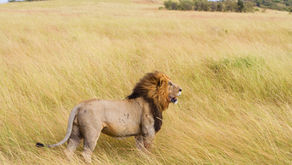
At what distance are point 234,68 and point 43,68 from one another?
3.04 metres

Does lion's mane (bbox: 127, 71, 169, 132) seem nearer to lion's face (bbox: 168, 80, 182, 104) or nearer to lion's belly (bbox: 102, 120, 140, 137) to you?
lion's face (bbox: 168, 80, 182, 104)

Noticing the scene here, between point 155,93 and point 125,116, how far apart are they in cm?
37

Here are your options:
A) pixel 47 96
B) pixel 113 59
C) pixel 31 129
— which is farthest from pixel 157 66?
pixel 31 129

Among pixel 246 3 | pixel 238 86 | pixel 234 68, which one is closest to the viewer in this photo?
pixel 238 86

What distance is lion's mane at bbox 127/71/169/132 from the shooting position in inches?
109

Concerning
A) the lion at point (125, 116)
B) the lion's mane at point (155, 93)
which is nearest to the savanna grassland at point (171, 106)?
the lion at point (125, 116)

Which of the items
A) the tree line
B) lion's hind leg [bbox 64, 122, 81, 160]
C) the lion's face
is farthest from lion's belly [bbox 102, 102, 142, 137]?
the tree line

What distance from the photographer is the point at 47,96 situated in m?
4.12

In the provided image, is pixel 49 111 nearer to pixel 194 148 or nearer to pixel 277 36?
pixel 194 148

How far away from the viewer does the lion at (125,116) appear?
7.87ft

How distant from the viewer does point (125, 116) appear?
8.49 ft

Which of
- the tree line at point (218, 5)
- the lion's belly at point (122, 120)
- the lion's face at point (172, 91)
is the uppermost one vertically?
the lion's face at point (172, 91)

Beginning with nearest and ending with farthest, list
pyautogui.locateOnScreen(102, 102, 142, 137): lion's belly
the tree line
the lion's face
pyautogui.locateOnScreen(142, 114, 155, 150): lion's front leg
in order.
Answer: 1. pyautogui.locateOnScreen(102, 102, 142, 137): lion's belly
2. pyautogui.locateOnScreen(142, 114, 155, 150): lion's front leg
3. the lion's face
4. the tree line

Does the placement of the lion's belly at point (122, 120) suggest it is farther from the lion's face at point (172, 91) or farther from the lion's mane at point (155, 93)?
the lion's face at point (172, 91)
